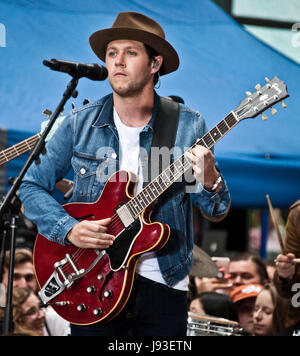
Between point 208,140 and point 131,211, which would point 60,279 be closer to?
point 131,211

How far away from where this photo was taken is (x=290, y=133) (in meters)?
3.59

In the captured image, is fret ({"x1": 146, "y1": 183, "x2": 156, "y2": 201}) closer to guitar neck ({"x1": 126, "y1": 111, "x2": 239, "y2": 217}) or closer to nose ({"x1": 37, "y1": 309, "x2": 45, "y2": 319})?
guitar neck ({"x1": 126, "y1": 111, "x2": 239, "y2": 217})

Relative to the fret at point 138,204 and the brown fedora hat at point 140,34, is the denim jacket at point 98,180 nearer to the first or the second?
the fret at point 138,204

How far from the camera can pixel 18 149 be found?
3.39 m

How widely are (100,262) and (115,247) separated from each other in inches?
4.2

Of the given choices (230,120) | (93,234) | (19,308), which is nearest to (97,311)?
(93,234)

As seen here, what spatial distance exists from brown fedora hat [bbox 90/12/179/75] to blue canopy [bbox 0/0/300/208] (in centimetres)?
21

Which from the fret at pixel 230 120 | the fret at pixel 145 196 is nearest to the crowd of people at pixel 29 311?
the fret at pixel 145 196

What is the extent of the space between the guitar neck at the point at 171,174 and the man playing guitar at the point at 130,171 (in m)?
0.03

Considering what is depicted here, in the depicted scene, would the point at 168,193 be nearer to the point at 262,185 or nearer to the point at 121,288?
the point at 121,288

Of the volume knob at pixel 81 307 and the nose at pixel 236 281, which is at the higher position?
the nose at pixel 236 281

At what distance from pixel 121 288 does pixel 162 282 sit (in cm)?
18

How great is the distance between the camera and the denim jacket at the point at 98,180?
9.01ft

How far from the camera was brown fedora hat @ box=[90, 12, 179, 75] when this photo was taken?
2881 millimetres
